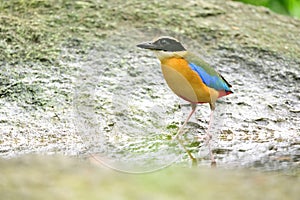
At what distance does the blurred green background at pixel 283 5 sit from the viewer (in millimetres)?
6414

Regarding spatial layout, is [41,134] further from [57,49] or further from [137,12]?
Answer: [137,12]

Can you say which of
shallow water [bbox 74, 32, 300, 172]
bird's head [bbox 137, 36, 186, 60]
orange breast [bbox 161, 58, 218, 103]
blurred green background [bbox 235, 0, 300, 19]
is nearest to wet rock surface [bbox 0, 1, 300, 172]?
shallow water [bbox 74, 32, 300, 172]

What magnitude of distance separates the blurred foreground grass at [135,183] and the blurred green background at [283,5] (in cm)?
385

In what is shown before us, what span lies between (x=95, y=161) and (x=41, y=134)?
654mm

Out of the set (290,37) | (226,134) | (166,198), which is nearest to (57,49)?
(226,134)

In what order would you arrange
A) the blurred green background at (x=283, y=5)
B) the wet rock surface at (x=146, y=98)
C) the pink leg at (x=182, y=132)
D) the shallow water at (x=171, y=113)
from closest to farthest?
1. the pink leg at (x=182, y=132)
2. the shallow water at (x=171, y=113)
3. the wet rock surface at (x=146, y=98)
4. the blurred green background at (x=283, y=5)

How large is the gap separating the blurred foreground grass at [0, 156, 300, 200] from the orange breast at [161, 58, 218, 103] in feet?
0.99

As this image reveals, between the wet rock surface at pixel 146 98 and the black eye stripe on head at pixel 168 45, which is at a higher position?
the black eye stripe on head at pixel 168 45

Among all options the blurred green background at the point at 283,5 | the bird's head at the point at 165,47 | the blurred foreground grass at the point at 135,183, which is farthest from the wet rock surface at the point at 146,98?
the blurred green background at the point at 283,5

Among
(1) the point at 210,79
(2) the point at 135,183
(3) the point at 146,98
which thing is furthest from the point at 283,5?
(2) the point at 135,183

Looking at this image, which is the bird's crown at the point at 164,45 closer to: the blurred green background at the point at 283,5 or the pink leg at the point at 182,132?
the pink leg at the point at 182,132

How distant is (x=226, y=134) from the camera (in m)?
3.59

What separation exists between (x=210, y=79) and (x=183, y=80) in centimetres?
18

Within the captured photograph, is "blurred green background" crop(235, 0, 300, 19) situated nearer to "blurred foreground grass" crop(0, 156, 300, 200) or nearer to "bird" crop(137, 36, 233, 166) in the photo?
"bird" crop(137, 36, 233, 166)
